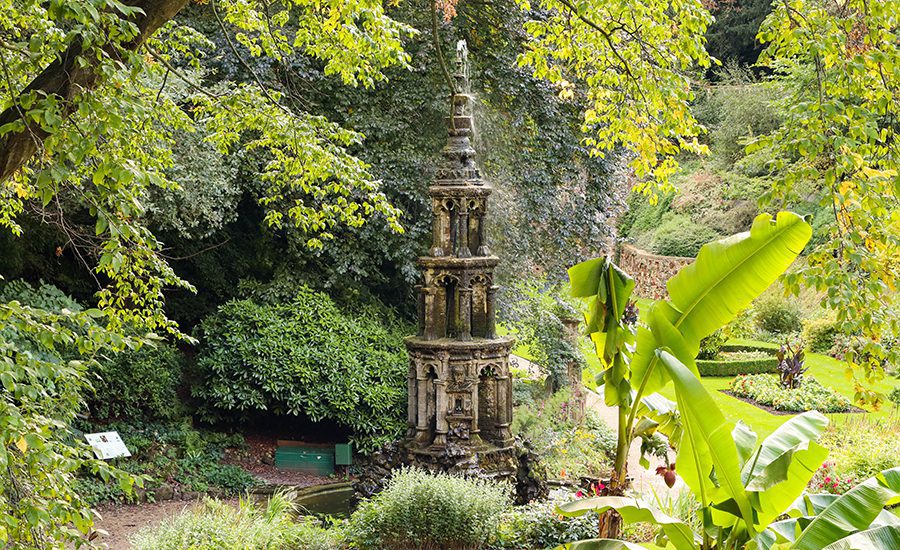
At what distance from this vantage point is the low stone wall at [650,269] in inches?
1107

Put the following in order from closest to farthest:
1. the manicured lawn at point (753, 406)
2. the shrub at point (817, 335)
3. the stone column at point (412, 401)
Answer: the stone column at point (412, 401), the manicured lawn at point (753, 406), the shrub at point (817, 335)

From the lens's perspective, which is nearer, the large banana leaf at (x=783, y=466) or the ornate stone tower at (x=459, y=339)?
the large banana leaf at (x=783, y=466)

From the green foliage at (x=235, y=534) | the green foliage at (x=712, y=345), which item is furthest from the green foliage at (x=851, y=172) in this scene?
the green foliage at (x=712, y=345)

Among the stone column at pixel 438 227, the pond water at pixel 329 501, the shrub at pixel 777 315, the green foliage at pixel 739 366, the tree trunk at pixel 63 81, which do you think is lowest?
the pond water at pixel 329 501

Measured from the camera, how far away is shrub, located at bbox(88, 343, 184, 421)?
41.5ft

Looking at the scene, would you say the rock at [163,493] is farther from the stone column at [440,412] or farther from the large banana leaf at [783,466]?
the large banana leaf at [783,466]

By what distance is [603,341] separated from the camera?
4.99 metres

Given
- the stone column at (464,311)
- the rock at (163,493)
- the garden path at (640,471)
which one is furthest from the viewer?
the rock at (163,493)

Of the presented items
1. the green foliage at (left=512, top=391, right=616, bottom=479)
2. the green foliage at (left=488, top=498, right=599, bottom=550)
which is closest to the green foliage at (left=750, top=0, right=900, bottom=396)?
the green foliage at (left=488, top=498, right=599, bottom=550)

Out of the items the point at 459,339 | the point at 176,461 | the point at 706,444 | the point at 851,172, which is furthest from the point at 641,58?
the point at 176,461

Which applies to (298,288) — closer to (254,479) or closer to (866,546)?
(254,479)

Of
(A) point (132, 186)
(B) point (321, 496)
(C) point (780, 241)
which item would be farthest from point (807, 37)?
(B) point (321, 496)

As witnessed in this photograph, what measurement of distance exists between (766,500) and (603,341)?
1.15 m

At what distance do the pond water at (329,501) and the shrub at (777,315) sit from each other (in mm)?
13510
